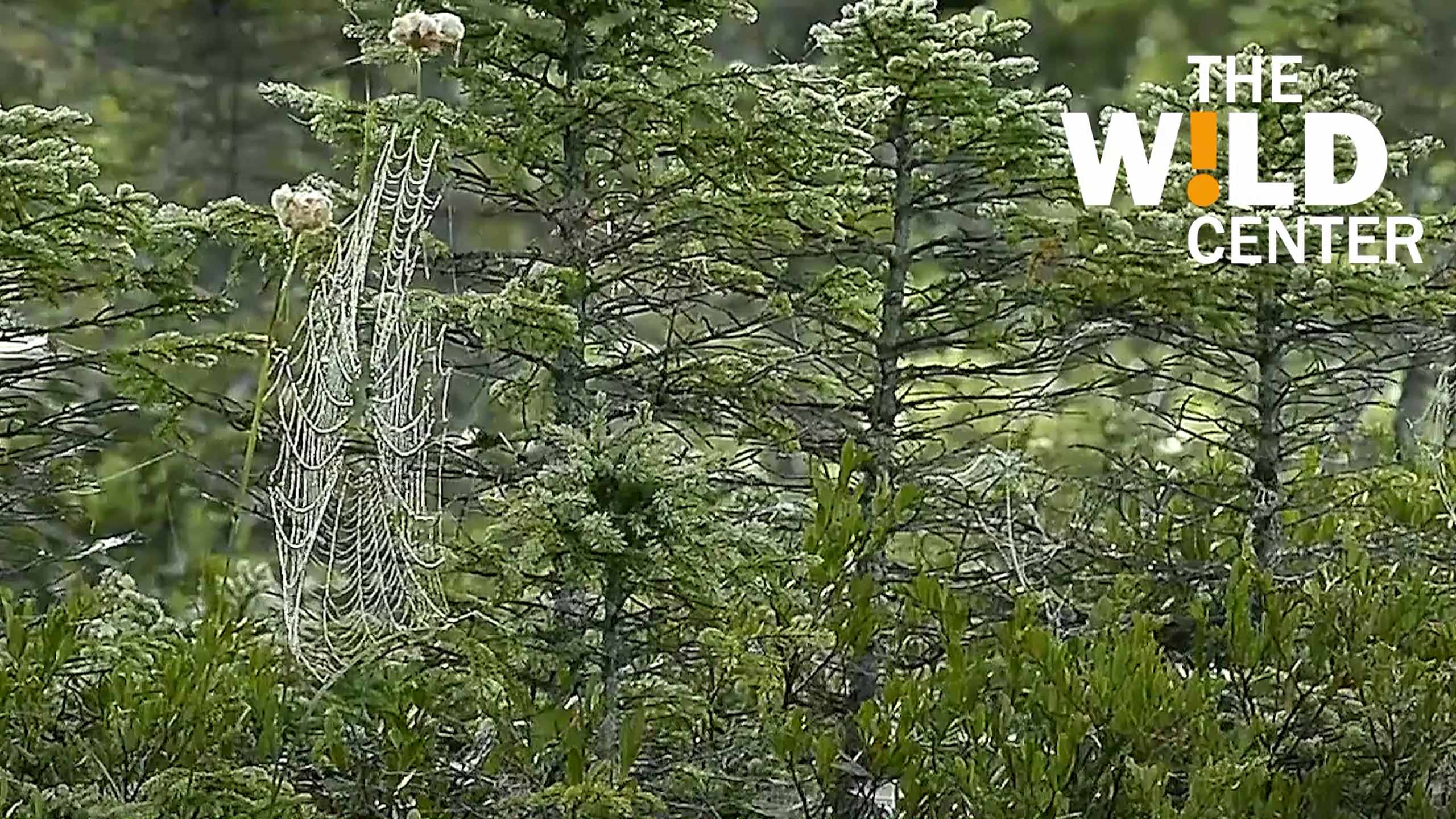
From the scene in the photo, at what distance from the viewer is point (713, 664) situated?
1878 millimetres

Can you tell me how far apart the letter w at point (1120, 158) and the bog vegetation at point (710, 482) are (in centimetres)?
3

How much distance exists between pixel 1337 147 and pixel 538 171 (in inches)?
49.4

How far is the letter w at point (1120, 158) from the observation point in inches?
90.0

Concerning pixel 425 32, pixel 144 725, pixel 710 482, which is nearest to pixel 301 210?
pixel 425 32

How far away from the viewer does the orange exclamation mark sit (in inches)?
94.3

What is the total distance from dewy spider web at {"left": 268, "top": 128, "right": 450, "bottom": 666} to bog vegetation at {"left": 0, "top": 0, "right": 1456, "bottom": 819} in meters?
0.01

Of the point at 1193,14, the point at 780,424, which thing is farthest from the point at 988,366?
the point at 1193,14

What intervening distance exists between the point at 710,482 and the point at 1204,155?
1037mm

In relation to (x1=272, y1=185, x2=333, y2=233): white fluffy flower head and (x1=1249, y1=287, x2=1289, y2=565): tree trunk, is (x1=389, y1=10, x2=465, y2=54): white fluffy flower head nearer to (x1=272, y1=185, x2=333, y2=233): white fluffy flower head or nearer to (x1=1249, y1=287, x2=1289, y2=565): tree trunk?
(x1=272, y1=185, x2=333, y2=233): white fluffy flower head

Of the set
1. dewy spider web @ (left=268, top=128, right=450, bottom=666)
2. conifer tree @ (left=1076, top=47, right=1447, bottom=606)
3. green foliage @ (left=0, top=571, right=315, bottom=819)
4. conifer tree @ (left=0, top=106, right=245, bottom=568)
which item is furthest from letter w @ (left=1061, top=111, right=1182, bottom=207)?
green foliage @ (left=0, top=571, right=315, bottom=819)

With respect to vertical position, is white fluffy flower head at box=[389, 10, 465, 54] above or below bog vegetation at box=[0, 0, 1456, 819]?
above

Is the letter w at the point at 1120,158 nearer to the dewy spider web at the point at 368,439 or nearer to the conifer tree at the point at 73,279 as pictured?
the dewy spider web at the point at 368,439

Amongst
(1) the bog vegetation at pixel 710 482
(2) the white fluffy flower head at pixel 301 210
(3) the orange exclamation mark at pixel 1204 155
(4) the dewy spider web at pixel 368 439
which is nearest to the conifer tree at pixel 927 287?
(1) the bog vegetation at pixel 710 482

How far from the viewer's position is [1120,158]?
2.40 meters
